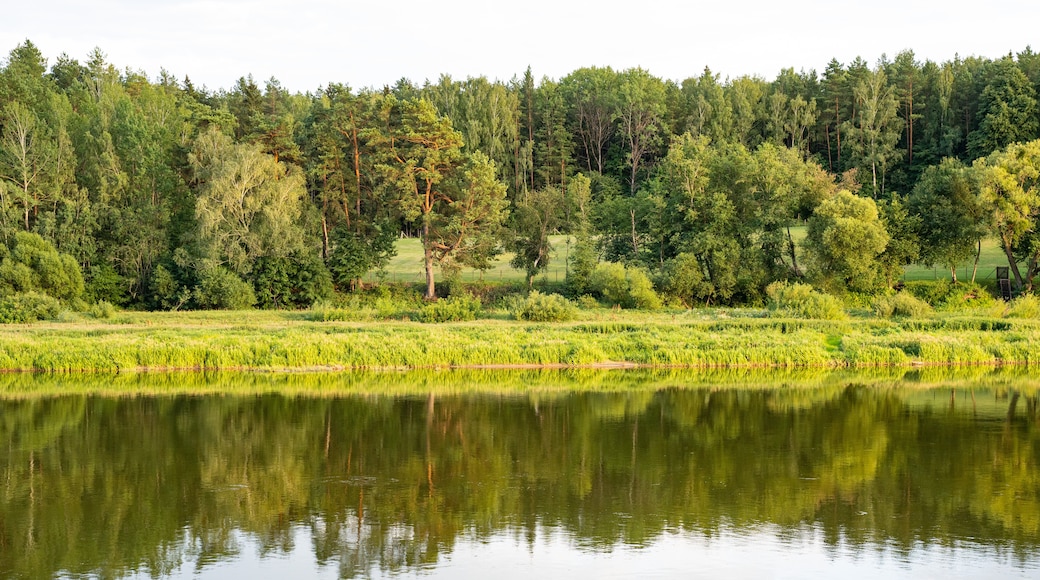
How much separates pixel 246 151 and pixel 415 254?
22758 mm

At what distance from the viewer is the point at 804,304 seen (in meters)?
45.7

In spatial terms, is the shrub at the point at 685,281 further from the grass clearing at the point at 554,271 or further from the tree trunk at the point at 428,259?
the tree trunk at the point at 428,259

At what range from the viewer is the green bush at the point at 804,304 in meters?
44.0

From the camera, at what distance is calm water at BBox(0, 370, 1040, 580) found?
14344 mm

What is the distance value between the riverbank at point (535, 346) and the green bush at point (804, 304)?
3610 millimetres

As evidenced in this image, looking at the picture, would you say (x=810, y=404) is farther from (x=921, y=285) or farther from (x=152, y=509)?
(x=921, y=285)

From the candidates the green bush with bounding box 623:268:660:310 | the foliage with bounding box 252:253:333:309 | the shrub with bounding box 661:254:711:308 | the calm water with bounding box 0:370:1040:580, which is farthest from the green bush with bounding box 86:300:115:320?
the shrub with bounding box 661:254:711:308

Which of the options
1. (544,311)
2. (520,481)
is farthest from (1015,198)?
(520,481)

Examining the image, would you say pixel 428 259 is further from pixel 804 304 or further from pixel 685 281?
pixel 804 304

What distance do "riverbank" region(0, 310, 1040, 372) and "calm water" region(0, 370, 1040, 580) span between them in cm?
407

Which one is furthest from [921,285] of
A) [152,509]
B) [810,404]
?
[152,509]

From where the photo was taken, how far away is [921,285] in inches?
2144

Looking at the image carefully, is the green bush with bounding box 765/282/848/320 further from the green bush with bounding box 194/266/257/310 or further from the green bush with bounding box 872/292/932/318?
the green bush with bounding box 194/266/257/310

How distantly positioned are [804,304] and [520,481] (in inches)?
1181
